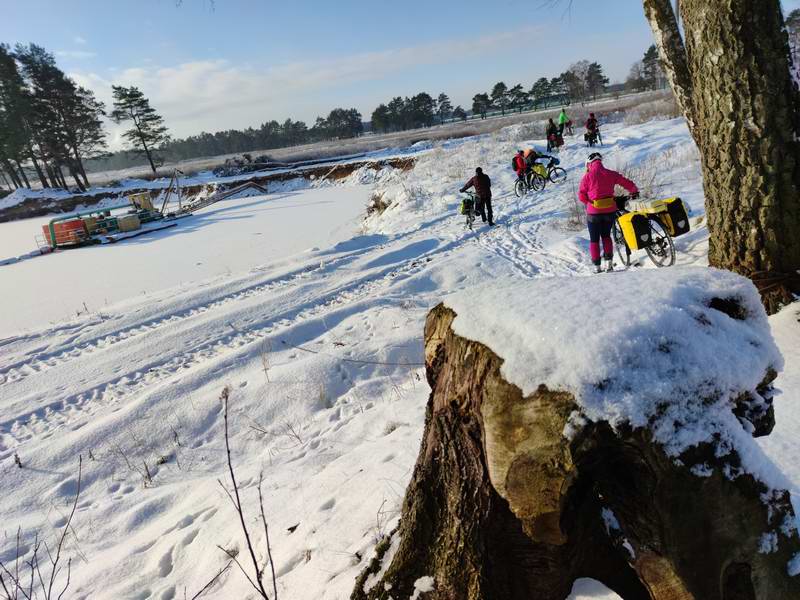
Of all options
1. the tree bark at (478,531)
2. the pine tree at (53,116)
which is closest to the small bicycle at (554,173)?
the tree bark at (478,531)

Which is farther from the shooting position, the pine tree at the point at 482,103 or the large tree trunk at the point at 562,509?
the pine tree at the point at 482,103

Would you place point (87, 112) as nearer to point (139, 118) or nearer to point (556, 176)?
point (139, 118)

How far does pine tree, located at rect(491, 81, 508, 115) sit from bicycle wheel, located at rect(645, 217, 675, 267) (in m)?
76.1

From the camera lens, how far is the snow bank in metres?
1.19

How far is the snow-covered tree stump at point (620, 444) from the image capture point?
3.95 feet

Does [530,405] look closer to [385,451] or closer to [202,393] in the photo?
[385,451]

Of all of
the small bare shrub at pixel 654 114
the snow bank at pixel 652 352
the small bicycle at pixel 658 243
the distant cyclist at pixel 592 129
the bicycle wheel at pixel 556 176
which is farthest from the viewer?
the small bare shrub at pixel 654 114

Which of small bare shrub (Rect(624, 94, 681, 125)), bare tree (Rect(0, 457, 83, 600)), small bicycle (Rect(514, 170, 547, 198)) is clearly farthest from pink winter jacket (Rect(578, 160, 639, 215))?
small bare shrub (Rect(624, 94, 681, 125))

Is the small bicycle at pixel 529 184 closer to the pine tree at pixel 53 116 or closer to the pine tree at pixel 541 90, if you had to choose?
the pine tree at pixel 53 116

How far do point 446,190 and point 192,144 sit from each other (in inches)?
4078

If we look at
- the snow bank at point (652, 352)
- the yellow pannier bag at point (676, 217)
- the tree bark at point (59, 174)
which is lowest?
the yellow pannier bag at point (676, 217)

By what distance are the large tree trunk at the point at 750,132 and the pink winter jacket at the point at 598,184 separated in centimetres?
291

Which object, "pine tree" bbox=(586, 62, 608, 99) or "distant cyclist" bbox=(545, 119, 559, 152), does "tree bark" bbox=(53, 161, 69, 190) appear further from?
"pine tree" bbox=(586, 62, 608, 99)

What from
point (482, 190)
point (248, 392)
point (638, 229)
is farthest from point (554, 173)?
point (248, 392)
